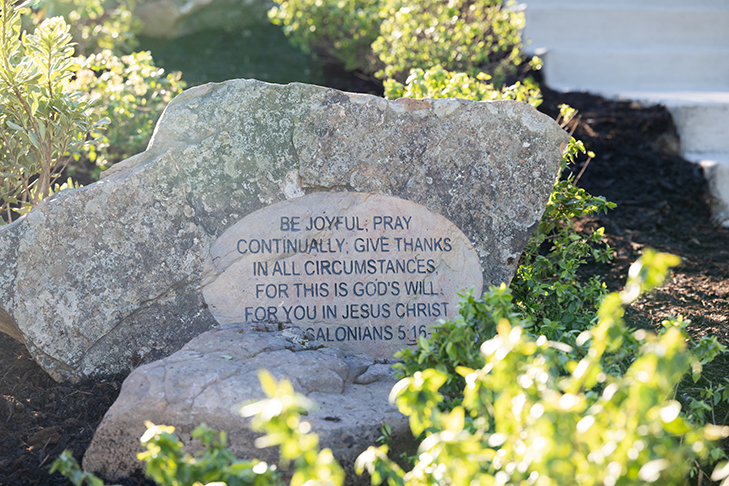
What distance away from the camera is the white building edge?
5.94m

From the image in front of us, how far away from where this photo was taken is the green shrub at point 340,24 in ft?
21.5

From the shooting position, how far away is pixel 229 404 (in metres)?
2.36

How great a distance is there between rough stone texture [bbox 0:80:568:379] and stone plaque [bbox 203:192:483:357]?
0.08 metres

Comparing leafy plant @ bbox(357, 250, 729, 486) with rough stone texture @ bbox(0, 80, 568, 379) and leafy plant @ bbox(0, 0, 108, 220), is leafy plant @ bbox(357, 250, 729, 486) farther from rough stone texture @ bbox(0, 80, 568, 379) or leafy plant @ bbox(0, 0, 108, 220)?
leafy plant @ bbox(0, 0, 108, 220)

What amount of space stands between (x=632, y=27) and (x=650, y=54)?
0.64m

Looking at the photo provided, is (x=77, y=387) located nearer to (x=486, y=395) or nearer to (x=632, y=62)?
(x=486, y=395)

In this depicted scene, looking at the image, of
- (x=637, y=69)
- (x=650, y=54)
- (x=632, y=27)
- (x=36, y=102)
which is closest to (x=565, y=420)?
(x=36, y=102)

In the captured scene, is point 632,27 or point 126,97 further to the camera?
point 632,27

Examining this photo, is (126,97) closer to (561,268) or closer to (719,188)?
(561,268)

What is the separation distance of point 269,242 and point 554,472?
2.19m

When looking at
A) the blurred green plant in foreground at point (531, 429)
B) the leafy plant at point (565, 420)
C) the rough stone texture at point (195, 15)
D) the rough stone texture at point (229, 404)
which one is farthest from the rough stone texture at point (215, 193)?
the rough stone texture at point (195, 15)

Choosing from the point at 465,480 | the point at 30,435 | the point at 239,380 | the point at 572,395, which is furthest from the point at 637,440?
the point at 30,435

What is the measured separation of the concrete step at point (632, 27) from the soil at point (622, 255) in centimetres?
138

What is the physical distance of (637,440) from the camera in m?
1.32
